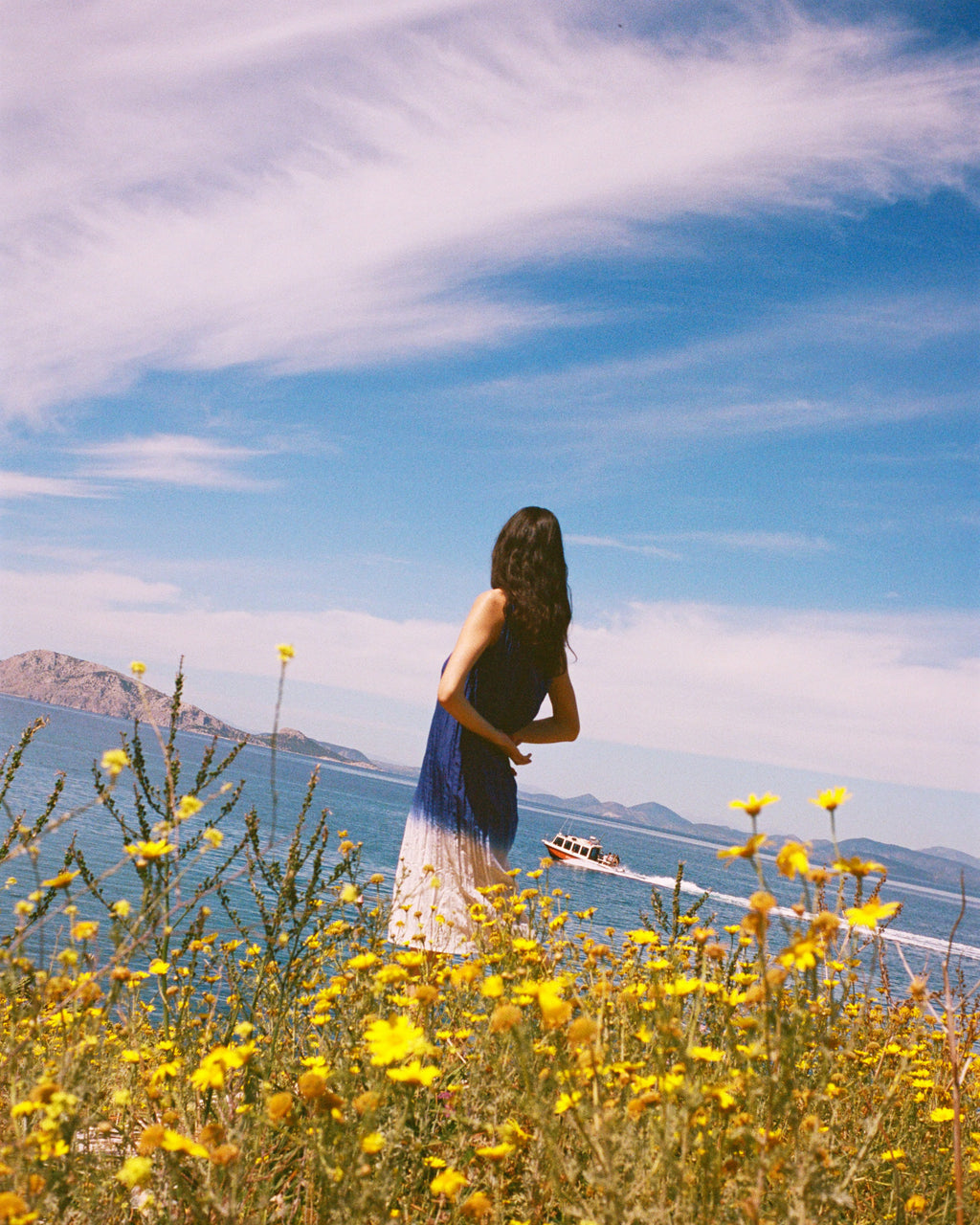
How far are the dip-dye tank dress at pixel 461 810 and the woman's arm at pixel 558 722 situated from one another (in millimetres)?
125

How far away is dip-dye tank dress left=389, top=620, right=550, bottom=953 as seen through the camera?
316cm

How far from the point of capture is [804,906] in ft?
4.96

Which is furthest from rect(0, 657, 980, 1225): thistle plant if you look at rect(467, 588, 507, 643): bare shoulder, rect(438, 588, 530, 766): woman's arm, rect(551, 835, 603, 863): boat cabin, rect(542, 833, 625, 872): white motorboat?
rect(551, 835, 603, 863): boat cabin

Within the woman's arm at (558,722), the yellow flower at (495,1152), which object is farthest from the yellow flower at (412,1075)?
the woman's arm at (558,722)

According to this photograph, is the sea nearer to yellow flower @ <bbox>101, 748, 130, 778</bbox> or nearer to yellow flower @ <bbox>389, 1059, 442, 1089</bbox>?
yellow flower @ <bbox>101, 748, 130, 778</bbox>

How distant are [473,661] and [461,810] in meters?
0.62

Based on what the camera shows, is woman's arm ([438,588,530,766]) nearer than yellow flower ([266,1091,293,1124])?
No

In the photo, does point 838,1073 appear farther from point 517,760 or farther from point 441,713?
point 441,713

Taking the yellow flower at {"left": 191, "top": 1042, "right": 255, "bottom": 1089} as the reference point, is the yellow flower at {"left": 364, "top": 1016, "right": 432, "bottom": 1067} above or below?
above

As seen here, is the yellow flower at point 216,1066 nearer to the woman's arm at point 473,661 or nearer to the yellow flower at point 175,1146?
the yellow flower at point 175,1146

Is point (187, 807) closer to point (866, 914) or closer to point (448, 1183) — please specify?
point (448, 1183)

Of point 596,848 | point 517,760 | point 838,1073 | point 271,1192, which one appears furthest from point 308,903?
point 596,848

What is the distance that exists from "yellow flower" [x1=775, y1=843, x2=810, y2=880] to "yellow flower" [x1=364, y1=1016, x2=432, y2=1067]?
2.48 ft

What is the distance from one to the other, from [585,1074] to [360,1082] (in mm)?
592
